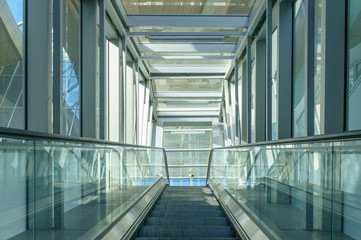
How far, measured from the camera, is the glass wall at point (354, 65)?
4734mm

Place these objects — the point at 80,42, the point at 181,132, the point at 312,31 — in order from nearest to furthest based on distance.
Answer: the point at 312,31 < the point at 80,42 < the point at 181,132

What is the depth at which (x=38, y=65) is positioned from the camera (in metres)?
5.40

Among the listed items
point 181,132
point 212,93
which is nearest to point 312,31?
point 212,93

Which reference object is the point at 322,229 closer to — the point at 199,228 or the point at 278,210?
the point at 278,210

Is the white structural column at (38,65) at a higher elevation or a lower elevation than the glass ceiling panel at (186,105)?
lower

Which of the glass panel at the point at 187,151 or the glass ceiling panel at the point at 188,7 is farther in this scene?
the glass panel at the point at 187,151

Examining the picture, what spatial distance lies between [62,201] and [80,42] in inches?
236

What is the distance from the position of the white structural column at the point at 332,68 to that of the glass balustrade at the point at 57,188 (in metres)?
2.73

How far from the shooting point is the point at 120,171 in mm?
4820

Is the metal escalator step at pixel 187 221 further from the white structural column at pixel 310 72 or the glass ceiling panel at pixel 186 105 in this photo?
the glass ceiling panel at pixel 186 105

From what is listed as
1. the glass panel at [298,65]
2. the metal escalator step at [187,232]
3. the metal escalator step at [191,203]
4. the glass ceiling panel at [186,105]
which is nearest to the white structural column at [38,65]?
the metal escalator step at [187,232]

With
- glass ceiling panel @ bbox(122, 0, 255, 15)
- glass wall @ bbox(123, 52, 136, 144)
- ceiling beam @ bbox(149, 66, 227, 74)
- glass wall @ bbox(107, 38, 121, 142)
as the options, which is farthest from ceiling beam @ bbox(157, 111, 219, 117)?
glass wall @ bbox(107, 38, 121, 142)

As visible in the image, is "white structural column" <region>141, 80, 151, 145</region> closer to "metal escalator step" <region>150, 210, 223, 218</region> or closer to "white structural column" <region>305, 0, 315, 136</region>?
"metal escalator step" <region>150, 210, 223, 218</region>

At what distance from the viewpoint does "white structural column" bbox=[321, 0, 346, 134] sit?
193 inches
